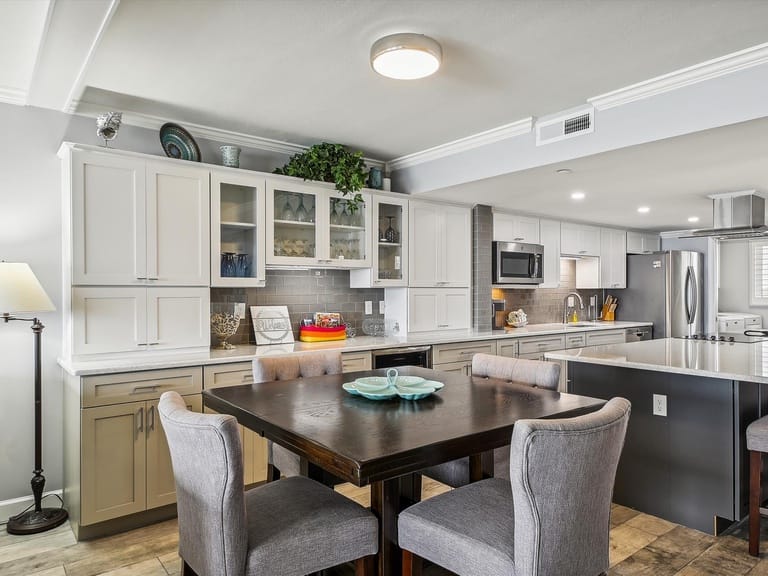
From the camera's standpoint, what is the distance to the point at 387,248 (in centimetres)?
425

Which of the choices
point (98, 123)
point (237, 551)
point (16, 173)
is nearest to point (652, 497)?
point (237, 551)

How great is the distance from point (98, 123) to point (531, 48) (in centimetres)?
237

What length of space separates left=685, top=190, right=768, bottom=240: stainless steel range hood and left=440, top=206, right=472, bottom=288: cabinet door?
1.81 meters

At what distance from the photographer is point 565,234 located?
6.06 m

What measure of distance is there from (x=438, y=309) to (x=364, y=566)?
2.98 m

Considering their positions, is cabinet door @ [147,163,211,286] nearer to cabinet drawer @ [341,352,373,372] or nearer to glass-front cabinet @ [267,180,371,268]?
glass-front cabinet @ [267,180,371,268]

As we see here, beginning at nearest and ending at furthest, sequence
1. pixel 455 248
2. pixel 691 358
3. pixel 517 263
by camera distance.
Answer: pixel 691 358 < pixel 455 248 < pixel 517 263

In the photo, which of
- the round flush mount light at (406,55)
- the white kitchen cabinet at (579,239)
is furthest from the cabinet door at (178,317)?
the white kitchen cabinet at (579,239)

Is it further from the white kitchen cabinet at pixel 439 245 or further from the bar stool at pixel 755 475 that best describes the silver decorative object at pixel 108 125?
the bar stool at pixel 755 475

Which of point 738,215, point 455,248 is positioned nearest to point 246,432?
point 455,248

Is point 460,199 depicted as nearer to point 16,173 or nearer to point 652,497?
point 652,497

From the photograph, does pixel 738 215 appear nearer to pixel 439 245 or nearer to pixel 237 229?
pixel 439 245

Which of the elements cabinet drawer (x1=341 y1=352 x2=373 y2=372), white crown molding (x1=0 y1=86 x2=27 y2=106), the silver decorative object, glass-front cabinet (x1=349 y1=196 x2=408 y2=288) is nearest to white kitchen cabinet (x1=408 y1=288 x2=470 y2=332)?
glass-front cabinet (x1=349 y1=196 x2=408 y2=288)

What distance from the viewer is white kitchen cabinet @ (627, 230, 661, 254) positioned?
278 inches
